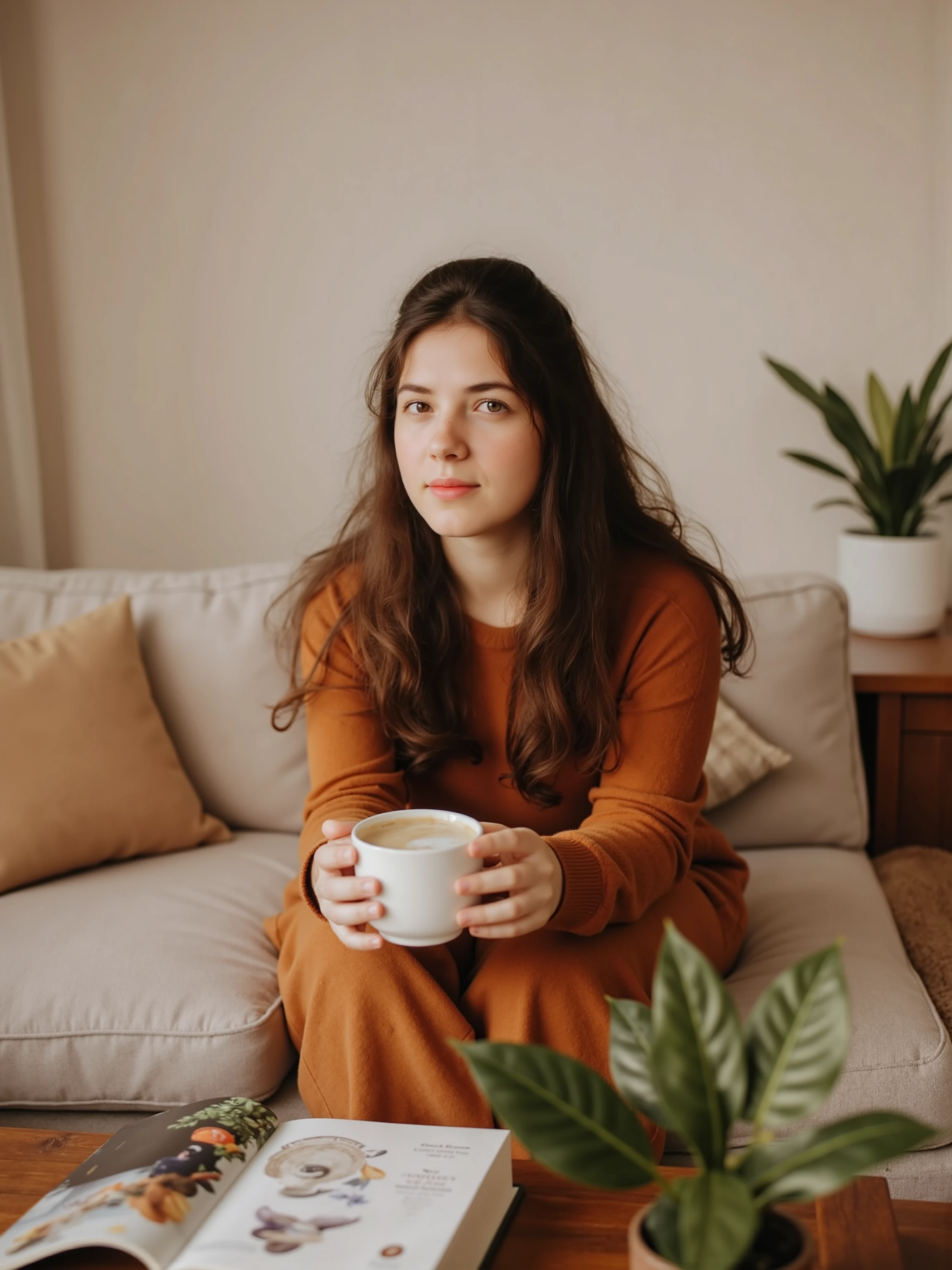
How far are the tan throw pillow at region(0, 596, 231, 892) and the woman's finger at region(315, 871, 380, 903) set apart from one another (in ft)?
2.04

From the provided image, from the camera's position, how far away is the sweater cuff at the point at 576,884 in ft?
3.81

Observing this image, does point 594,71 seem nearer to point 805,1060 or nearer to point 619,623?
point 619,623

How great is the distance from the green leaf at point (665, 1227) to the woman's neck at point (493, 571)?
0.89 meters

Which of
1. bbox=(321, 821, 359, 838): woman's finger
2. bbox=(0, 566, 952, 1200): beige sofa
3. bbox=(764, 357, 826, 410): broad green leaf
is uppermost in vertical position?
bbox=(764, 357, 826, 410): broad green leaf

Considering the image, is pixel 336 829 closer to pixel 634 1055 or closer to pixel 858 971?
pixel 634 1055

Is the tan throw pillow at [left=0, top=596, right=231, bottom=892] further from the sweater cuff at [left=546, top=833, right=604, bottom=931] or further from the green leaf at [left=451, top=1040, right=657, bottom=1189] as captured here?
the green leaf at [left=451, top=1040, right=657, bottom=1189]

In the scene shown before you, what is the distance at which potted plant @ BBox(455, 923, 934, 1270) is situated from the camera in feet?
1.88

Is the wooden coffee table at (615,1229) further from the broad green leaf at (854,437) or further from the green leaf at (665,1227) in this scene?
the broad green leaf at (854,437)

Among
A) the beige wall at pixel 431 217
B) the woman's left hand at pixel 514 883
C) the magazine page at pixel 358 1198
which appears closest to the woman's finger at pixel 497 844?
the woman's left hand at pixel 514 883

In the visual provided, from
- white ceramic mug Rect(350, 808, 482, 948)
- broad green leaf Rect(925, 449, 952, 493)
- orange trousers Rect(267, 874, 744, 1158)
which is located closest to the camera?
white ceramic mug Rect(350, 808, 482, 948)

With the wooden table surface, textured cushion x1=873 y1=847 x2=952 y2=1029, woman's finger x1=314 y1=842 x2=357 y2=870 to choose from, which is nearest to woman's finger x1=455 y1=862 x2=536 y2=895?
woman's finger x1=314 y1=842 x2=357 y2=870

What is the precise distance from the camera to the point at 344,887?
107 centimetres

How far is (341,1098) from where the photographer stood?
1.23 m

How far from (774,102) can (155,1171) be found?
225cm
